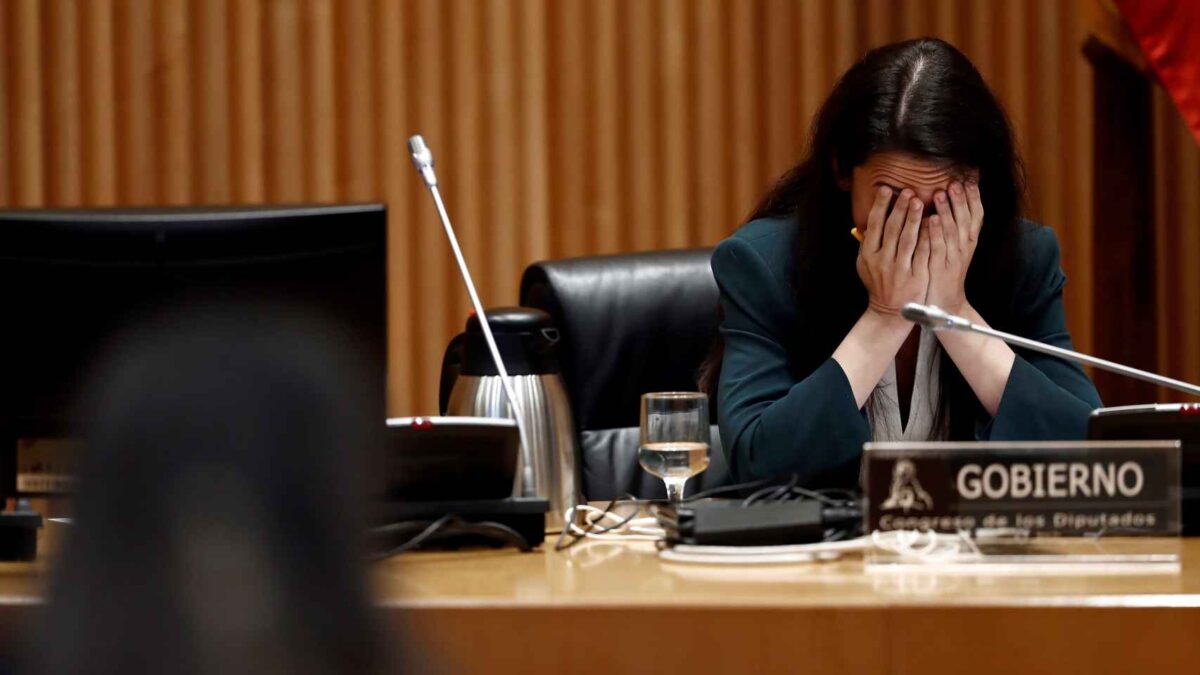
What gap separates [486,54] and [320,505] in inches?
108

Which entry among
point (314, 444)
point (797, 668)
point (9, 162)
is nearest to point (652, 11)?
point (9, 162)

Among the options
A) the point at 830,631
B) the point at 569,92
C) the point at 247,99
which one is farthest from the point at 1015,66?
the point at 830,631

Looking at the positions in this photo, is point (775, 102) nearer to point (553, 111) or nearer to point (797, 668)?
point (553, 111)

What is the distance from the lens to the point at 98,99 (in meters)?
3.11

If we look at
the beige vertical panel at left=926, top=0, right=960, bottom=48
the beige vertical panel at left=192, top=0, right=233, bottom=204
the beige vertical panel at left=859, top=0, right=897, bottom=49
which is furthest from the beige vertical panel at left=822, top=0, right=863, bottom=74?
the beige vertical panel at left=192, top=0, right=233, bottom=204

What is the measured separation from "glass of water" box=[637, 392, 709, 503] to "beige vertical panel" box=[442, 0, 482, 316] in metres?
1.66

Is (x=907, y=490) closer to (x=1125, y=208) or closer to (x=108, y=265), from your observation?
(x=108, y=265)

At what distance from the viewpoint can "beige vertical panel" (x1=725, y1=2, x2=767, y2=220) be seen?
3088 millimetres

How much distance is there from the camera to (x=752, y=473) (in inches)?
69.2

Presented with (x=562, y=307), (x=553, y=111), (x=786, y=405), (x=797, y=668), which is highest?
(x=553, y=111)

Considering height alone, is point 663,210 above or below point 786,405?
above

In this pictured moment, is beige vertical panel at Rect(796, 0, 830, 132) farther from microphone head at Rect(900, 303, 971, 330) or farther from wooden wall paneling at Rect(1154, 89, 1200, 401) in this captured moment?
microphone head at Rect(900, 303, 971, 330)

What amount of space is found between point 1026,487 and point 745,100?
199cm

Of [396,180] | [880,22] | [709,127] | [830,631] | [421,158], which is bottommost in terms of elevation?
[830,631]
